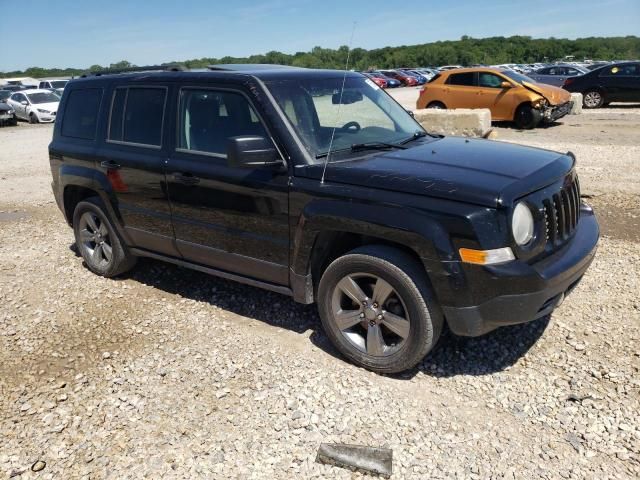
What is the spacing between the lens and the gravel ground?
290cm

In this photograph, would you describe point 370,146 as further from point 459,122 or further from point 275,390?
point 459,122

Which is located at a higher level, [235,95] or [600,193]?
[235,95]

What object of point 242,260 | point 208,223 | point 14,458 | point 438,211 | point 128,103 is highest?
point 128,103

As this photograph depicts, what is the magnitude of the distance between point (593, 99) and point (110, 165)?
742 inches

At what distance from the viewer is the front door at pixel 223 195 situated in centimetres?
381

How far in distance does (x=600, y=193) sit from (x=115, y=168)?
627 cm

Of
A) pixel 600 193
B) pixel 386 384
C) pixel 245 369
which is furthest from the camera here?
pixel 600 193

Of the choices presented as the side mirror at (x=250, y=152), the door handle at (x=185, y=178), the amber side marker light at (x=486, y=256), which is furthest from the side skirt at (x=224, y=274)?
the amber side marker light at (x=486, y=256)

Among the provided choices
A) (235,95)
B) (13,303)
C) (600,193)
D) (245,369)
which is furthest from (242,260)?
(600,193)

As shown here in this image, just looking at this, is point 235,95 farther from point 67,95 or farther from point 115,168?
point 67,95

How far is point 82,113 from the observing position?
5.21 metres

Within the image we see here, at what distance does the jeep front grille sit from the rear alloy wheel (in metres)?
17.8

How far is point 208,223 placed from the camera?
4215 millimetres

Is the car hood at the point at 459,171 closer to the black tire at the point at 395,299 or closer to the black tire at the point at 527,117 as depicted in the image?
the black tire at the point at 395,299
